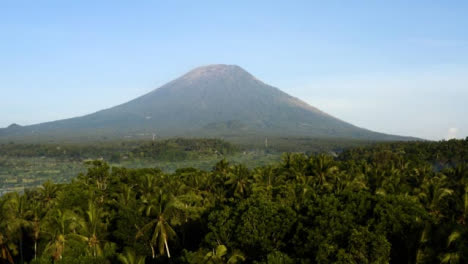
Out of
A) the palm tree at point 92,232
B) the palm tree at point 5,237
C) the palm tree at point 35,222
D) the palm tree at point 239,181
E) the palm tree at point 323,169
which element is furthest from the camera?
the palm tree at point 323,169

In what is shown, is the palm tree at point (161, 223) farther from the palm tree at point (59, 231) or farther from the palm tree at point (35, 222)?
the palm tree at point (35, 222)

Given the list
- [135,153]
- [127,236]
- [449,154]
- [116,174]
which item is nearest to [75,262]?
[127,236]

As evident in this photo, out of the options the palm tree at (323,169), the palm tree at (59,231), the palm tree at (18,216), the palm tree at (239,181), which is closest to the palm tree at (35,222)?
the palm tree at (18,216)

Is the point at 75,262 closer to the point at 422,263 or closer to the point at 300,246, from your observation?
the point at 300,246

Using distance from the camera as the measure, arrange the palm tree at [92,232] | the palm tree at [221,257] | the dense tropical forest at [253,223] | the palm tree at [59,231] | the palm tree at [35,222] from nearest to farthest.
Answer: the dense tropical forest at [253,223], the palm tree at [221,257], the palm tree at [59,231], the palm tree at [92,232], the palm tree at [35,222]

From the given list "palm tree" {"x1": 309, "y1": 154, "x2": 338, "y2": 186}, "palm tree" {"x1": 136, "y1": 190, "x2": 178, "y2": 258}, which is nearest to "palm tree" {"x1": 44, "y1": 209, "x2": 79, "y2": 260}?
"palm tree" {"x1": 136, "y1": 190, "x2": 178, "y2": 258}

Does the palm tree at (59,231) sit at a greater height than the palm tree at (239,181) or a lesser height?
lesser

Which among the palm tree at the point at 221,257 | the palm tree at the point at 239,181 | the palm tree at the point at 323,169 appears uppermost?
the palm tree at the point at 323,169

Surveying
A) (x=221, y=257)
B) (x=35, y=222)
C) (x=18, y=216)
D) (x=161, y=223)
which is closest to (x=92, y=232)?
(x=35, y=222)

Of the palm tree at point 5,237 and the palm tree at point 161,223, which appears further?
the palm tree at point 5,237

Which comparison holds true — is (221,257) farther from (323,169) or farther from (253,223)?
(323,169)
